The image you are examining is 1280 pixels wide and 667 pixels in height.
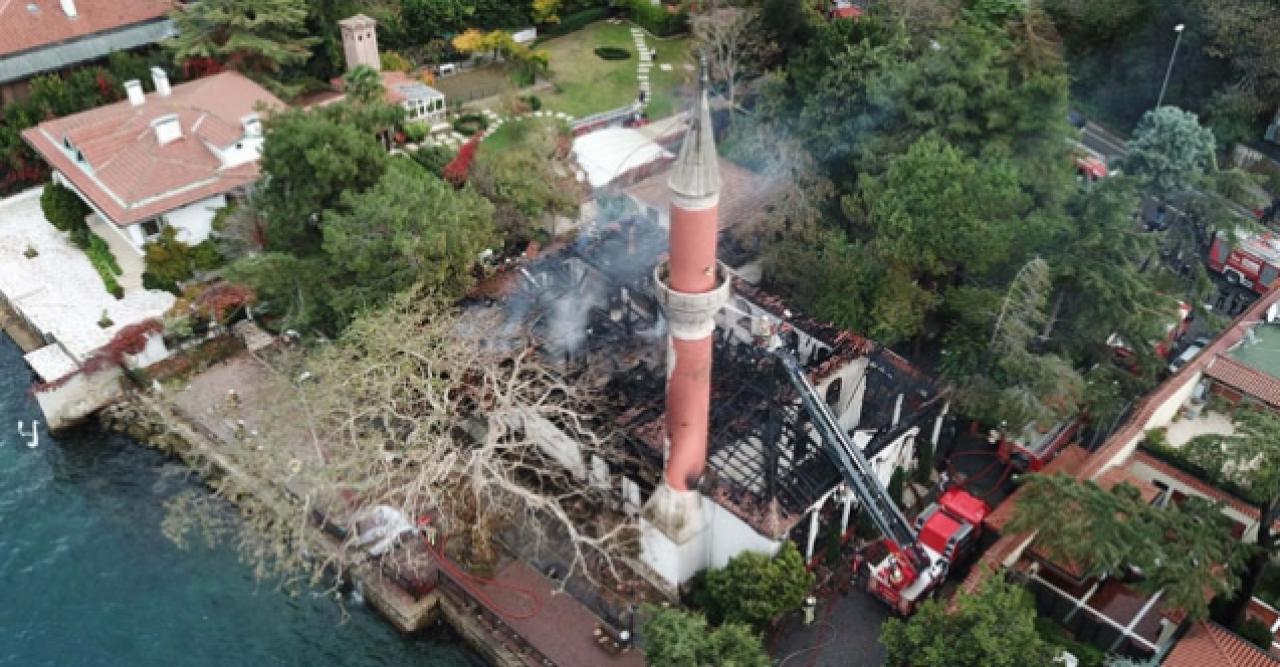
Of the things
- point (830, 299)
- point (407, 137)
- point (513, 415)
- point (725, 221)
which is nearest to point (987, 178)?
point (830, 299)

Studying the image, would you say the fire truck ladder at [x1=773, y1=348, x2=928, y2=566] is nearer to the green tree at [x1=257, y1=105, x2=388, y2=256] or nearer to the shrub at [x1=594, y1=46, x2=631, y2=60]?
the green tree at [x1=257, y1=105, x2=388, y2=256]

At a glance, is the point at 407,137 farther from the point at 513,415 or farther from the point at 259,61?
the point at 513,415

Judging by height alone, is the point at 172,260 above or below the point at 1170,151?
below

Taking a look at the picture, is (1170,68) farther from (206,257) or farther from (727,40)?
(206,257)

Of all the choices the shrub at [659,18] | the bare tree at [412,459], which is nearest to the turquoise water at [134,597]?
the bare tree at [412,459]

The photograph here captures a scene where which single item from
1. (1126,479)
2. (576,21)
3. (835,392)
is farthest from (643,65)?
(1126,479)

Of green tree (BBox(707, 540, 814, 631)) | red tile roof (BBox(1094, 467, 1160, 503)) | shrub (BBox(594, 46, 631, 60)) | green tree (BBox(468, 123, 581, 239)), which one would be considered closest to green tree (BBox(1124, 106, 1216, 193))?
red tile roof (BBox(1094, 467, 1160, 503))

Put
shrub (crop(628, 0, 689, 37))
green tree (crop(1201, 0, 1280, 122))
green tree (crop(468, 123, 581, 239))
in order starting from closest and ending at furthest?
green tree (crop(468, 123, 581, 239))
green tree (crop(1201, 0, 1280, 122))
shrub (crop(628, 0, 689, 37))
